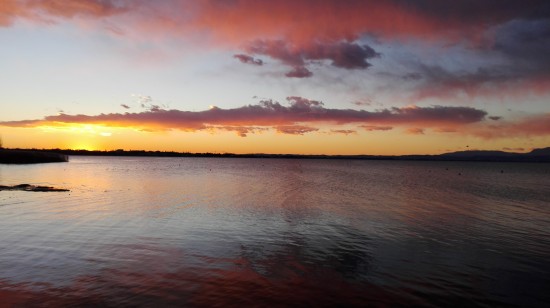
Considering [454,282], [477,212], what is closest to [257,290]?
[454,282]

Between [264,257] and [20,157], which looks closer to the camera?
[264,257]

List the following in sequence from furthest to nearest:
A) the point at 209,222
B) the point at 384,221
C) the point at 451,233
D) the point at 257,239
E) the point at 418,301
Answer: the point at 384,221, the point at 209,222, the point at 451,233, the point at 257,239, the point at 418,301

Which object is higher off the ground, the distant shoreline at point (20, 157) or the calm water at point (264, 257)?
the distant shoreline at point (20, 157)

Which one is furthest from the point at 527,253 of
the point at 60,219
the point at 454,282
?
the point at 60,219

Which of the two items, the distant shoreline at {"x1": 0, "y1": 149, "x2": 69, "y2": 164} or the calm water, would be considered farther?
the distant shoreline at {"x1": 0, "y1": 149, "x2": 69, "y2": 164}

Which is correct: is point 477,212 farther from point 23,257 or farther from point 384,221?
point 23,257

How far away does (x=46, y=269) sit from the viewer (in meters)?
18.4

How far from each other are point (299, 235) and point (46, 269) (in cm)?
1723

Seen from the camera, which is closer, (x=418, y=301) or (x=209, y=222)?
(x=418, y=301)

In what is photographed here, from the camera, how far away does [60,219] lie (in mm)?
32000

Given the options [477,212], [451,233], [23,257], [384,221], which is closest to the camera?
[23,257]

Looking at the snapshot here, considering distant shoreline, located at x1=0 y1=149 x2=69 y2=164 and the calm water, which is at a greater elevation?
distant shoreline, located at x1=0 y1=149 x2=69 y2=164

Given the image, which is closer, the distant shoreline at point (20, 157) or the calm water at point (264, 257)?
the calm water at point (264, 257)

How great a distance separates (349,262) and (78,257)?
53.2ft
